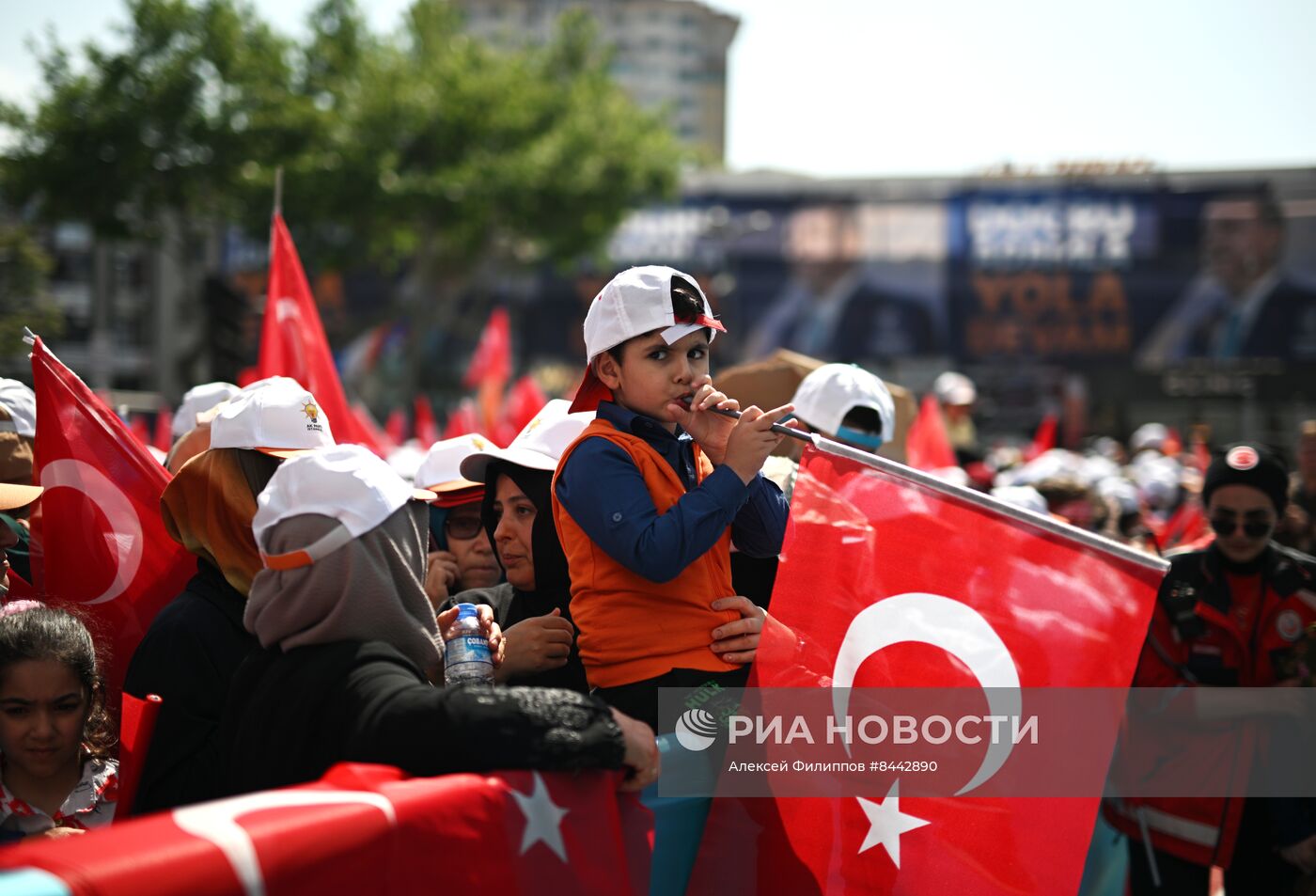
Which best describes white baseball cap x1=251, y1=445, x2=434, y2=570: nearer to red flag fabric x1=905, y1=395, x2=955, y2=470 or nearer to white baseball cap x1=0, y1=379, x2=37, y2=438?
white baseball cap x1=0, y1=379, x2=37, y2=438

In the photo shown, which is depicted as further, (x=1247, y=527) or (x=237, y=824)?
(x=1247, y=527)

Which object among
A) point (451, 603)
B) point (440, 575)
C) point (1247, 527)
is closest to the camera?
point (451, 603)

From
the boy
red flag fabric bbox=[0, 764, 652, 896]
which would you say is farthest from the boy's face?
red flag fabric bbox=[0, 764, 652, 896]

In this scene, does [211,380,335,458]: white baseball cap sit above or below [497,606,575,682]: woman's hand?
above

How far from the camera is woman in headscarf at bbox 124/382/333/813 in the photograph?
2.72 meters

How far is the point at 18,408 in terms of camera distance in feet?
16.1

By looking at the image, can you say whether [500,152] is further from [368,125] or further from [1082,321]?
[1082,321]

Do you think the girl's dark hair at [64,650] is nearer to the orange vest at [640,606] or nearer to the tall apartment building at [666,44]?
the orange vest at [640,606]

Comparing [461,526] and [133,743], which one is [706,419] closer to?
[133,743]

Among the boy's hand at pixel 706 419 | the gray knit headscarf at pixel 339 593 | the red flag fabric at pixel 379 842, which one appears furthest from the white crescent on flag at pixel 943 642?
the gray knit headscarf at pixel 339 593

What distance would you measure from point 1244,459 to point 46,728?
4.01m

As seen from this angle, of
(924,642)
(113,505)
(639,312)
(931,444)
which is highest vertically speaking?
(639,312)

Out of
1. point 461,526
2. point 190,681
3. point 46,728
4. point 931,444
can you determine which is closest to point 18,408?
point 461,526

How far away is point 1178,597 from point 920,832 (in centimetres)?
232
